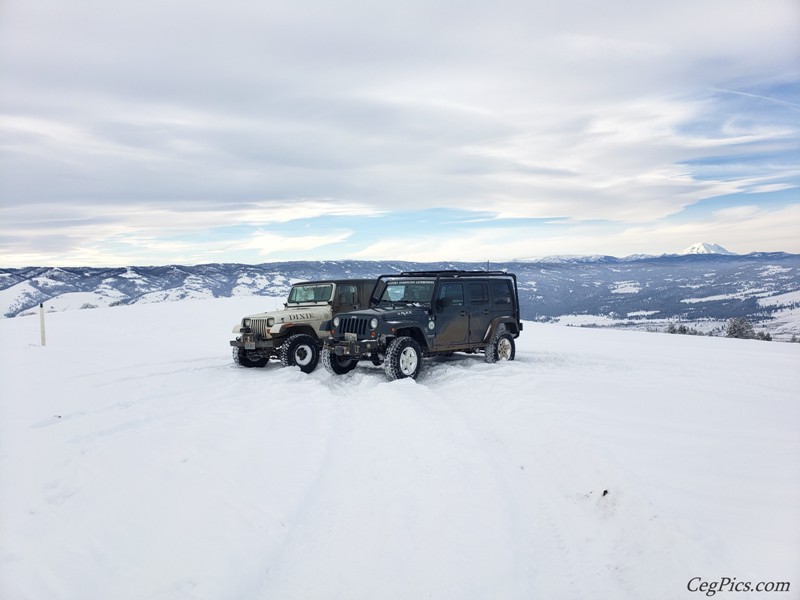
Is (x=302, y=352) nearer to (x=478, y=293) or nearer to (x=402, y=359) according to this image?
(x=402, y=359)

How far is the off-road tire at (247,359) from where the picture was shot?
41.1 feet

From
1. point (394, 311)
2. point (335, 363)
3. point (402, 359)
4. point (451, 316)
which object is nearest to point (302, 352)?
point (335, 363)

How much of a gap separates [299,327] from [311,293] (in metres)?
1.33

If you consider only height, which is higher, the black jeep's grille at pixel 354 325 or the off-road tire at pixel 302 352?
the black jeep's grille at pixel 354 325

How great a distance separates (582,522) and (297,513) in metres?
2.64

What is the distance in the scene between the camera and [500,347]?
13031mm

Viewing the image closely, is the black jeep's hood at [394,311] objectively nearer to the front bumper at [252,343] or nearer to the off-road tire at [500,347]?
the front bumper at [252,343]

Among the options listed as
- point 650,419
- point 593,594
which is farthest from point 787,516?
point 650,419

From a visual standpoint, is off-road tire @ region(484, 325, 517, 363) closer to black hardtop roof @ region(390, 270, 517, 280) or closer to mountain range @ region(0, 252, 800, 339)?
black hardtop roof @ region(390, 270, 517, 280)

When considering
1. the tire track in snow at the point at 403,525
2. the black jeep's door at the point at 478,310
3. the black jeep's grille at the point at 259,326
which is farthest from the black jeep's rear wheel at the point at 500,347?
the tire track in snow at the point at 403,525

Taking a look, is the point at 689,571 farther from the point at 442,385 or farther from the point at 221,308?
the point at 221,308

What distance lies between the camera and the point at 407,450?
21.6 feet

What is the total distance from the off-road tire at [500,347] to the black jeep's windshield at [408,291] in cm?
213

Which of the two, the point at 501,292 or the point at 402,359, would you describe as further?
the point at 501,292
